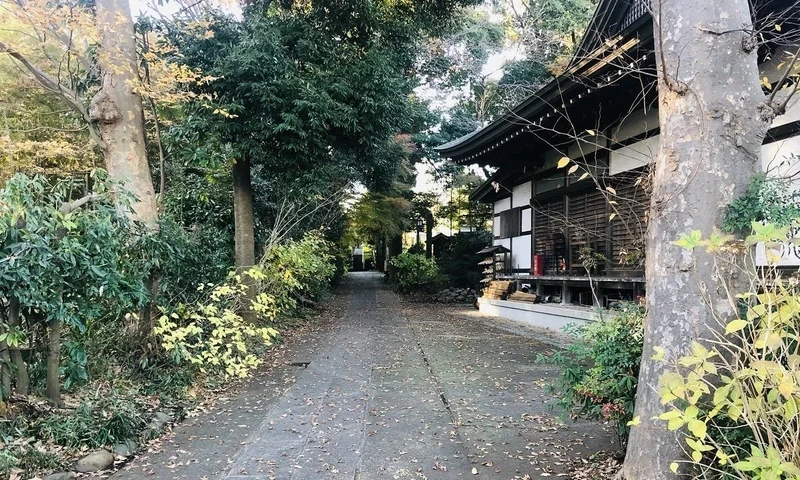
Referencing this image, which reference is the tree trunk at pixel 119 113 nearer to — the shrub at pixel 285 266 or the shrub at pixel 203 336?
the shrub at pixel 203 336

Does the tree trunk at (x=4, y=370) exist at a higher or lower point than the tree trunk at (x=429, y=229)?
lower

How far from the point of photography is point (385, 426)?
12.5 ft

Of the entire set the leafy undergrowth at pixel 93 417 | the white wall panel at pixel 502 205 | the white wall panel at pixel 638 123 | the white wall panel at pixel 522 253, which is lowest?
the leafy undergrowth at pixel 93 417

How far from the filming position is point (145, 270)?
447cm

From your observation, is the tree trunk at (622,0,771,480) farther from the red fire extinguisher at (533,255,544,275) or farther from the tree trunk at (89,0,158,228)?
the red fire extinguisher at (533,255,544,275)

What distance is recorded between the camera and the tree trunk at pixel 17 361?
3.05 m

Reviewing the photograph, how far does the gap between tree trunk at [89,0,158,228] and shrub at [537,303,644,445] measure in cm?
443

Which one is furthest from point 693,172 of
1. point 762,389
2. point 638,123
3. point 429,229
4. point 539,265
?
point 429,229

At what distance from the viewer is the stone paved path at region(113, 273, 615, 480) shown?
305cm

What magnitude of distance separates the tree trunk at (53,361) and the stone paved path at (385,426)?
2.80ft

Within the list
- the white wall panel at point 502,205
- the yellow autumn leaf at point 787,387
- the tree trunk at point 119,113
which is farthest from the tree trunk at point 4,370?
the white wall panel at point 502,205

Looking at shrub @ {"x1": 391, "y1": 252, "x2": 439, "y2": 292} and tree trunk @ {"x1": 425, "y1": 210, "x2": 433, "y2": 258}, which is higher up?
tree trunk @ {"x1": 425, "y1": 210, "x2": 433, "y2": 258}

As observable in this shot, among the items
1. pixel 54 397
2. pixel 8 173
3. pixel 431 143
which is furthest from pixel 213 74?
pixel 431 143

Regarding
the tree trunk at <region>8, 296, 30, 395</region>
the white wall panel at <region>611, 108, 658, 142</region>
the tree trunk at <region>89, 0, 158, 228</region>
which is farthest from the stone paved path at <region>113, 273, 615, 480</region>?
the white wall panel at <region>611, 108, 658, 142</region>
